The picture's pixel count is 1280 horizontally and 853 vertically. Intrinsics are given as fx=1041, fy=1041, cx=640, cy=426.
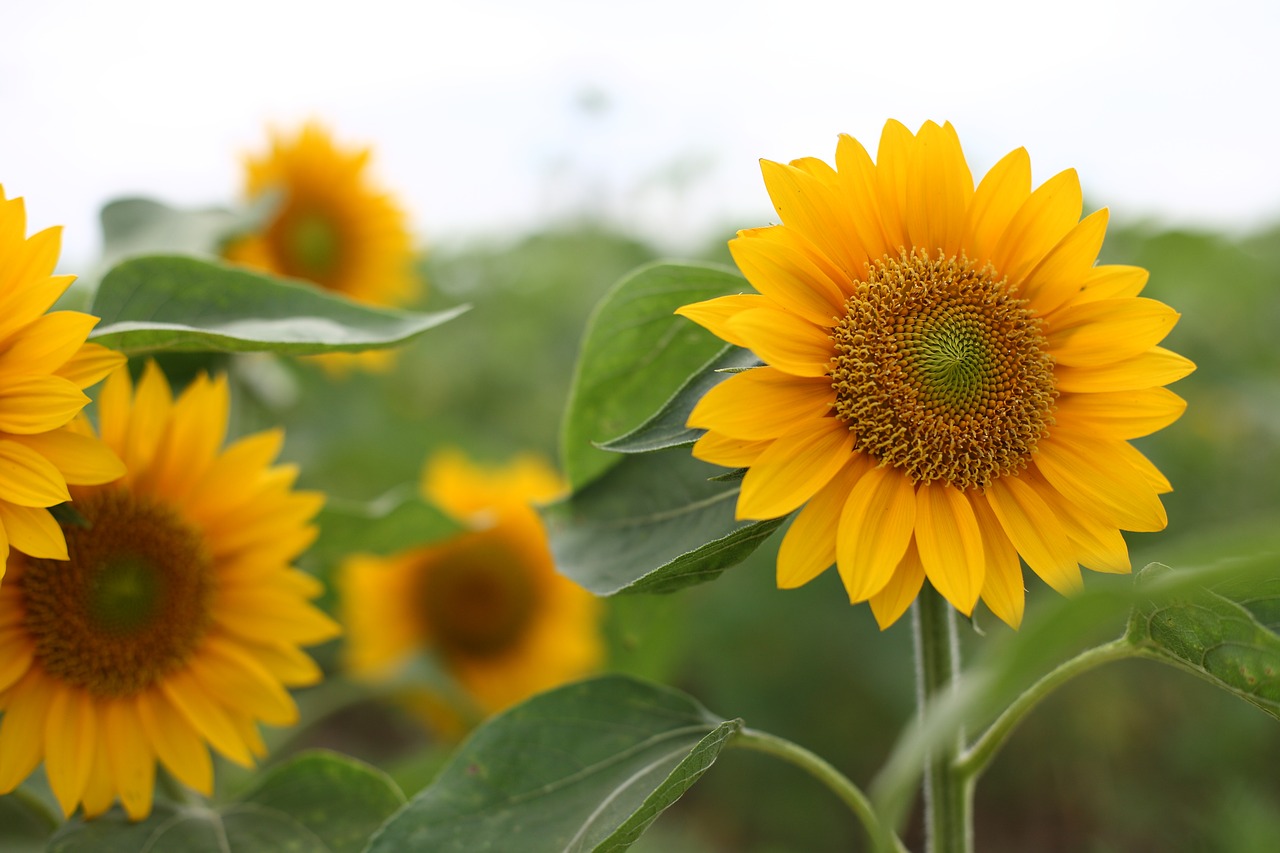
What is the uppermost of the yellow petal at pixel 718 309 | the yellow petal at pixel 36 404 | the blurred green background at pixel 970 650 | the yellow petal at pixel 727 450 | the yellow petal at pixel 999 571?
the yellow petal at pixel 36 404

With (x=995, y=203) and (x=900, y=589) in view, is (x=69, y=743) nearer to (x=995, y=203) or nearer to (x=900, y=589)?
(x=900, y=589)

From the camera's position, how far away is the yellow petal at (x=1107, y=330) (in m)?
0.54

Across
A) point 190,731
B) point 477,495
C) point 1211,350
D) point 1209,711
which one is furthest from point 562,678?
point 1211,350

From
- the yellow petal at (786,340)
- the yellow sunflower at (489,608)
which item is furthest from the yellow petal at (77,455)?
the yellow sunflower at (489,608)

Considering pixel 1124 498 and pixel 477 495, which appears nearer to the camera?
pixel 1124 498

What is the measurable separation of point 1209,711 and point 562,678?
3.26 ft

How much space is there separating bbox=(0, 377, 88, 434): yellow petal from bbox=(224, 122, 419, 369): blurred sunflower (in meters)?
0.84

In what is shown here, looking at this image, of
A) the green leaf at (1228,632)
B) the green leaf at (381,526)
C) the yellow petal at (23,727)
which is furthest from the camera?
the green leaf at (381,526)

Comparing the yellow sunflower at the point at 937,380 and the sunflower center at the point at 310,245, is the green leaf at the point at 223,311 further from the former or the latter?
the sunflower center at the point at 310,245

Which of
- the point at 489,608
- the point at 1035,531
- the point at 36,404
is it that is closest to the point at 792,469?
the point at 1035,531

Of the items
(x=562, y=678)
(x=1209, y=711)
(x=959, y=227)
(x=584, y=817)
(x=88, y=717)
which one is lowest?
(x=1209, y=711)

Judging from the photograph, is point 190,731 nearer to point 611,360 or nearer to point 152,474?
point 152,474

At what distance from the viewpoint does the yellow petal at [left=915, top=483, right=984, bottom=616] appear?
1.67 ft

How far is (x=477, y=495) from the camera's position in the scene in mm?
1416
